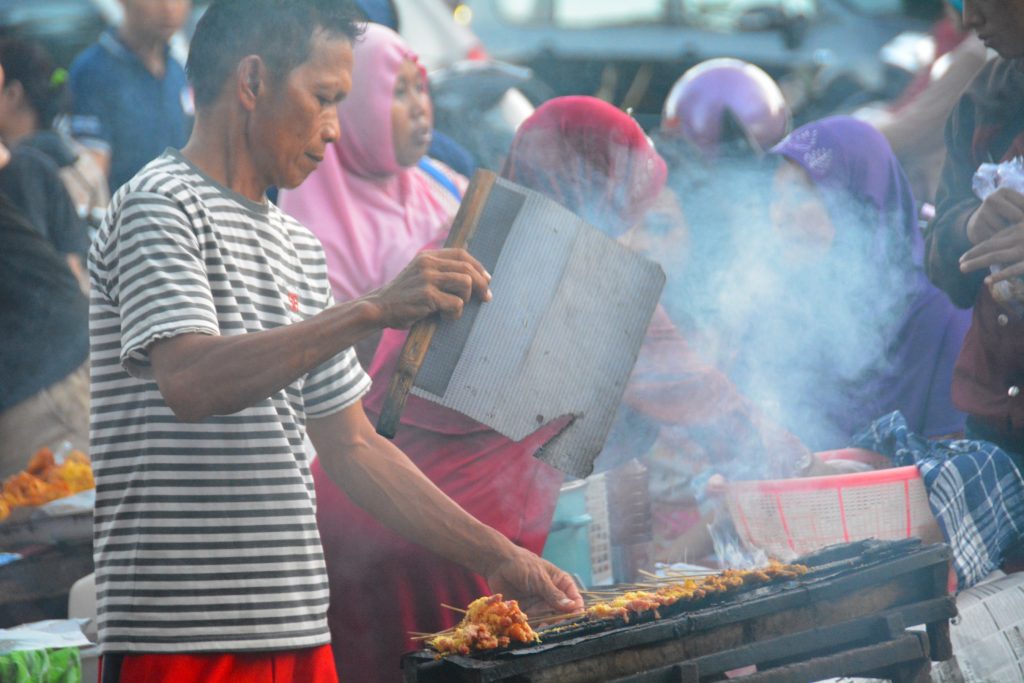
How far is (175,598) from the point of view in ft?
8.11

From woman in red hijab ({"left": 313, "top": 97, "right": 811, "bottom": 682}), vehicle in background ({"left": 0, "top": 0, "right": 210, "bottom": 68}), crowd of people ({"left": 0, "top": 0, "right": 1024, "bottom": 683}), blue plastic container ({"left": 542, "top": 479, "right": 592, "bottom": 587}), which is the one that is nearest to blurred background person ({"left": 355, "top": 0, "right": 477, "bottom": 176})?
crowd of people ({"left": 0, "top": 0, "right": 1024, "bottom": 683})

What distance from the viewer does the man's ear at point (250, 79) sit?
2678 mm

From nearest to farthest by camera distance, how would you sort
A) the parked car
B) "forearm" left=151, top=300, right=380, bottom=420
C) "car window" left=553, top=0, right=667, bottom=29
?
1. "forearm" left=151, top=300, right=380, bottom=420
2. the parked car
3. "car window" left=553, top=0, right=667, bottom=29

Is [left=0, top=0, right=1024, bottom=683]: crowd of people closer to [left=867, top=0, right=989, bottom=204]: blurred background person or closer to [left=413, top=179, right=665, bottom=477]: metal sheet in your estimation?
[left=867, top=0, right=989, bottom=204]: blurred background person

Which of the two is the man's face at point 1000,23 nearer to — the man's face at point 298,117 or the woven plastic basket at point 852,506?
the woven plastic basket at point 852,506

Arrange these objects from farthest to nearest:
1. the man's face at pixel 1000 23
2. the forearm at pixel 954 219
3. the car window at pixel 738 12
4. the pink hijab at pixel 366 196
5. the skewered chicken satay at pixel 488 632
→ the car window at pixel 738 12 < the pink hijab at pixel 366 196 < the forearm at pixel 954 219 < the man's face at pixel 1000 23 < the skewered chicken satay at pixel 488 632

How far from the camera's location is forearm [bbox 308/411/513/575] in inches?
116

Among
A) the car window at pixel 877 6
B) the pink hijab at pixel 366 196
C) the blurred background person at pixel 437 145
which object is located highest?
the car window at pixel 877 6

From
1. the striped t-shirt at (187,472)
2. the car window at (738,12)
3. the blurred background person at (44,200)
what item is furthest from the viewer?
the car window at (738,12)

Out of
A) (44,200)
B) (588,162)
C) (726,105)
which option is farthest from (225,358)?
(726,105)

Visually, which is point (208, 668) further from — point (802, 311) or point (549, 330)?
point (802, 311)

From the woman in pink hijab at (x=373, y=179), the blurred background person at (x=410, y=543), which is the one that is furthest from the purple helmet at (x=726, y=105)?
the blurred background person at (x=410, y=543)

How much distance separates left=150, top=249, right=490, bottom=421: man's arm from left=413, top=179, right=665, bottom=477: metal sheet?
42 centimetres

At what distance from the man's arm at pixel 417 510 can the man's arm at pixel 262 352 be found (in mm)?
495
